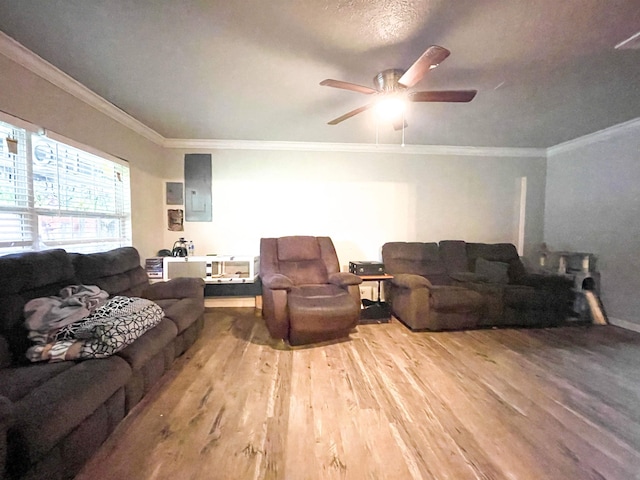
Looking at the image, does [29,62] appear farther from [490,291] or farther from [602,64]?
[490,291]

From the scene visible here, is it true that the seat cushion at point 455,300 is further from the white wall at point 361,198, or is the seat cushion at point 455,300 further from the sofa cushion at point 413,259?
the white wall at point 361,198

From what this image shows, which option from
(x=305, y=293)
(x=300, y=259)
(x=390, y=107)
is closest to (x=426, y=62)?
(x=390, y=107)

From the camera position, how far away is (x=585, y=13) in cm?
156

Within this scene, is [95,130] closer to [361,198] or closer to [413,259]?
[361,198]

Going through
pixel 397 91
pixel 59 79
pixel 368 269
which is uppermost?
pixel 59 79

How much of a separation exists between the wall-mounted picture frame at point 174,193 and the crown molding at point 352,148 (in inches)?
20.5

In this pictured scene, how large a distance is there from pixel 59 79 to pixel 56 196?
0.89 metres

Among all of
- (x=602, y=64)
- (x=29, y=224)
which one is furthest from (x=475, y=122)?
(x=29, y=224)

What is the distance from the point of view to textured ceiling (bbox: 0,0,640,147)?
156 cm

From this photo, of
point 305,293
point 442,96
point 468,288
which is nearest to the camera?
point 442,96

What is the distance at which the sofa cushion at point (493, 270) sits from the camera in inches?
146

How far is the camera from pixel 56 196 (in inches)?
91.4

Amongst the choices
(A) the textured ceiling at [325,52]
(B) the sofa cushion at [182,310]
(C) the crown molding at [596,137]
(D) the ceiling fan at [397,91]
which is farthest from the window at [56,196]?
(C) the crown molding at [596,137]

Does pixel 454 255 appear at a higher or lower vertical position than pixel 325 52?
lower
